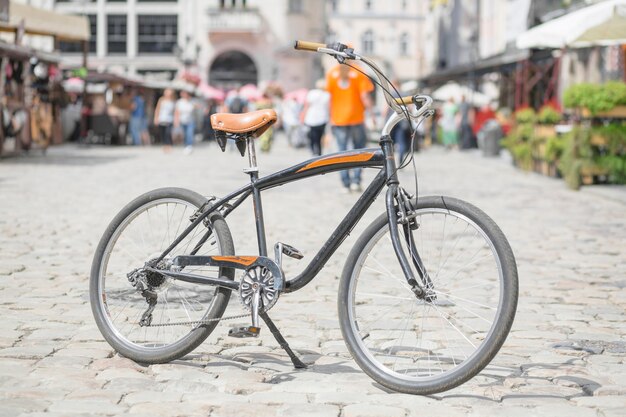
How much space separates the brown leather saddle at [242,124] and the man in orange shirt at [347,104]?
924cm

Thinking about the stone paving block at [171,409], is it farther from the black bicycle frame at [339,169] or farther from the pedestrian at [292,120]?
the pedestrian at [292,120]

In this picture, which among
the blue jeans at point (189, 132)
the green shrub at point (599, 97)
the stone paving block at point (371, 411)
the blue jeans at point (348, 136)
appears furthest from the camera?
the blue jeans at point (189, 132)

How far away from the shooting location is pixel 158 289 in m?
4.89

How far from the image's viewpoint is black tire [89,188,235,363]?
184 inches

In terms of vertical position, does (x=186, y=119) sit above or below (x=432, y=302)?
above

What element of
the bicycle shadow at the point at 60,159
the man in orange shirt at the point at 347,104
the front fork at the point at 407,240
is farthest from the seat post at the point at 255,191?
the bicycle shadow at the point at 60,159

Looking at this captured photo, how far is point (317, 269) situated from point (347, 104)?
964cm

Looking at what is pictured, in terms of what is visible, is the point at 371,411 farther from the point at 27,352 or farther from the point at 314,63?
the point at 314,63

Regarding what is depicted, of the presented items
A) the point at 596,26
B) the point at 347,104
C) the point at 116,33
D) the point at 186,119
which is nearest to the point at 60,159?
the point at 186,119

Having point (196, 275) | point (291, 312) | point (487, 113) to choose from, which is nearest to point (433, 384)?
point (196, 275)

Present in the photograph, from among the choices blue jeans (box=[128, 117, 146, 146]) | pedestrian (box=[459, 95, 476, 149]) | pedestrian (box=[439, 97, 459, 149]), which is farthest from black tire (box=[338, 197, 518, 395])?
blue jeans (box=[128, 117, 146, 146])

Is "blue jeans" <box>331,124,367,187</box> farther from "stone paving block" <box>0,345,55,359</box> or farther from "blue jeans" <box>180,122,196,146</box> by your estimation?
"blue jeans" <box>180,122,196,146</box>

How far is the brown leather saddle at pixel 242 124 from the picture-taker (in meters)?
4.61

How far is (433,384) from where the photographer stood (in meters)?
4.13
